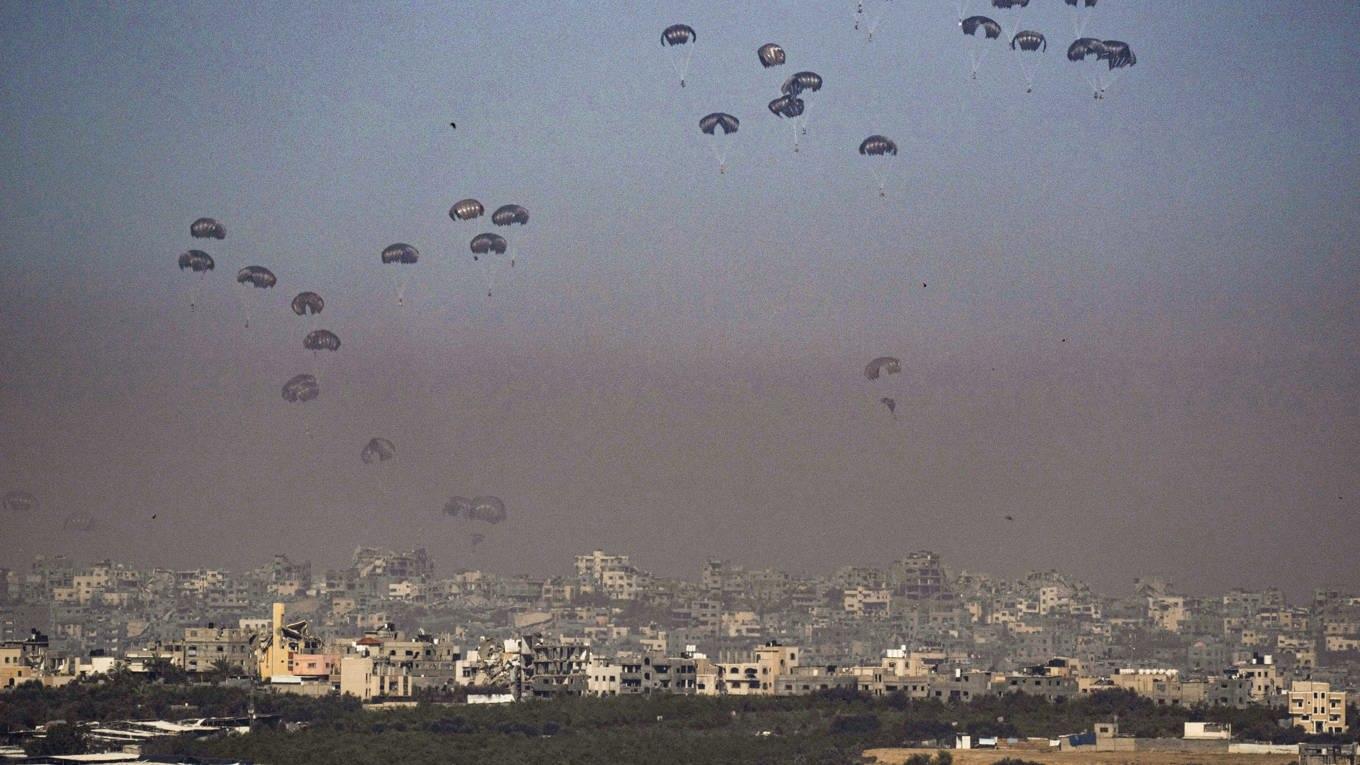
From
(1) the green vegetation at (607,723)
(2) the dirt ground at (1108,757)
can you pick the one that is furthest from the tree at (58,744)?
(2) the dirt ground at (1108,757)

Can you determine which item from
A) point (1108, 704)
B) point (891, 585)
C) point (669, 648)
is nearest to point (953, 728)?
point (1108, 704)

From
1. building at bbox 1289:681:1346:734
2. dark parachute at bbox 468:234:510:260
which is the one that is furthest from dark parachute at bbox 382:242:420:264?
building at bbox 1289:681:1346:734

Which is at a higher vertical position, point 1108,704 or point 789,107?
point 789,107

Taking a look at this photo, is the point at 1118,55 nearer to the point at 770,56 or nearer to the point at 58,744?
the point at 770,56

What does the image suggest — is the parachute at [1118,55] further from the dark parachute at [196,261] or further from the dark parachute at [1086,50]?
the dark parachute at [196,261]

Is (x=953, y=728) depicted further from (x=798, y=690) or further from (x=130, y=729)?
(x=130, y=729)

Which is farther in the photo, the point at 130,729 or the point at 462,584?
the point at 462,584
